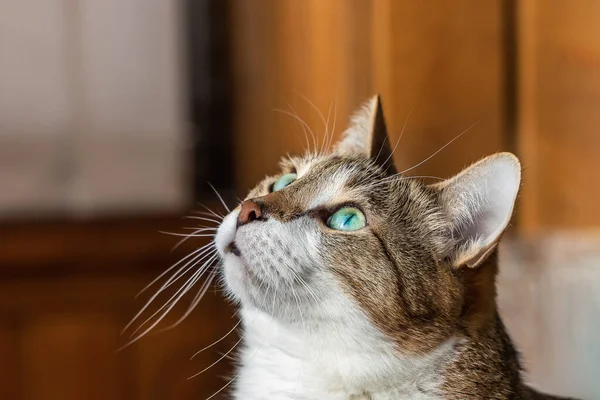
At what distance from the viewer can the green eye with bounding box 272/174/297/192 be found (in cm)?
93

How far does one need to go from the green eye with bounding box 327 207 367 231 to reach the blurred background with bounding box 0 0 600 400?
1.27ft

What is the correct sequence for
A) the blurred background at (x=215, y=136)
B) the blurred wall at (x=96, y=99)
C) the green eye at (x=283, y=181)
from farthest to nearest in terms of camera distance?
1. the blurred wall at (x=96, y=99)
2. the blurred background at (x=215, y=136)
3. the green eye at (x=283, y=181)

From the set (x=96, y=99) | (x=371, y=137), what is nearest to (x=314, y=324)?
(x=371, y=137)

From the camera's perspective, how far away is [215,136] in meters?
2.23

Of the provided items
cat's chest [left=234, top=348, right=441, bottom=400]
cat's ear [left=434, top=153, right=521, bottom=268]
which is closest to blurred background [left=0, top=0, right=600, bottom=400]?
cat's chest [left=234, top=348, right=441, bottom=400]

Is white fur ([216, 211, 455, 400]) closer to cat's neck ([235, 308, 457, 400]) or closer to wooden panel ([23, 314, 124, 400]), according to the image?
cat's neck ([235, 308, 457, 400])

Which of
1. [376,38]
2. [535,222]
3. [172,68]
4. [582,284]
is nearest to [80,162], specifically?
[172,68]

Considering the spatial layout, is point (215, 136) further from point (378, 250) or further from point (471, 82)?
point (378, 250)

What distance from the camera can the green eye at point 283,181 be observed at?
93cm

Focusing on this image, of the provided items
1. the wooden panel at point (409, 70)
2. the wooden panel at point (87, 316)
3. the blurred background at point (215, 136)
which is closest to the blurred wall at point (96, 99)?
the blurred background at point (215, 136)

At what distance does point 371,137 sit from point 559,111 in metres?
0.72

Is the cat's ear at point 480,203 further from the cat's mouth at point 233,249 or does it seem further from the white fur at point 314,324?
the cat's mouth at point 233,249

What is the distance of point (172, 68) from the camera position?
7.34ft

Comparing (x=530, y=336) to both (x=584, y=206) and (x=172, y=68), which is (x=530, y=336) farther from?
(x=172, y=68)
